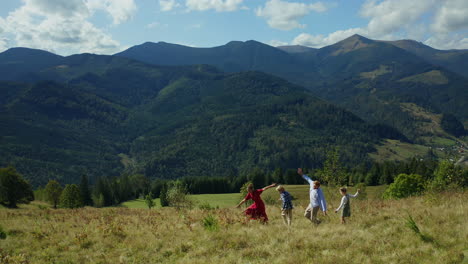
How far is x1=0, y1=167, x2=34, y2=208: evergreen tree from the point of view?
48.6 meters

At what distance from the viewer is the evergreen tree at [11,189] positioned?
4859 cm

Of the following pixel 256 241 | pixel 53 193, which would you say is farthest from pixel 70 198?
pixel 256 241

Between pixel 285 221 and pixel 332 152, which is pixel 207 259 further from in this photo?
pixel 332 152

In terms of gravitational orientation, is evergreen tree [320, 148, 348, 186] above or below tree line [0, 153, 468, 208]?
above

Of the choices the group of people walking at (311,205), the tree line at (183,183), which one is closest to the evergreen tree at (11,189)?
the tree line at (183,183)

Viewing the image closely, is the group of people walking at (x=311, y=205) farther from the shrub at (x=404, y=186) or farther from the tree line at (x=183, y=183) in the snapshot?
the shrub at (x=404, y=186)

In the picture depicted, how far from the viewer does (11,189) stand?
49.3m

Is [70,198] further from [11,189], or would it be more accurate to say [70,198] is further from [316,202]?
[316,202]

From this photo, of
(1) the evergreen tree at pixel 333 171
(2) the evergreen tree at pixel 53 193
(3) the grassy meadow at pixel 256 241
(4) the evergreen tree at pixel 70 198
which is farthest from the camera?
(2) the evergreen tree at pixel 53 193

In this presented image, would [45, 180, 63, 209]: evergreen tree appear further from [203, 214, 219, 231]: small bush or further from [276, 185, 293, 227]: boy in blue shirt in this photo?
[276, 185, 293, 227]: boy in blue shirt

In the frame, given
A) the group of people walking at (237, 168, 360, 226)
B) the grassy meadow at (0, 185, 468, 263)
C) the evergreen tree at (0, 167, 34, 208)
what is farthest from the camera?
the evergreen tree at (0, 167, 34, 208)

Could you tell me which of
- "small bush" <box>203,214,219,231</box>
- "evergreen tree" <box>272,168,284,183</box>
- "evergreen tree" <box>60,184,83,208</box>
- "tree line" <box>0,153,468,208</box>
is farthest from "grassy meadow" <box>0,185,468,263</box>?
"evergreen tree" <box>272,168,284,183</box>

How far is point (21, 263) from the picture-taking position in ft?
33.4

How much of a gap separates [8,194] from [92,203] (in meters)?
42.3
